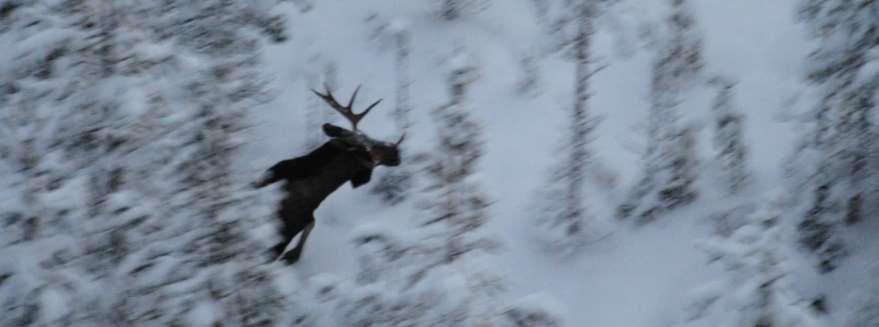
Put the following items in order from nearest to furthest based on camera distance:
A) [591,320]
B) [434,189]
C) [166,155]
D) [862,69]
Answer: [166,155]
[434,189]
[862,69]
[591,320]

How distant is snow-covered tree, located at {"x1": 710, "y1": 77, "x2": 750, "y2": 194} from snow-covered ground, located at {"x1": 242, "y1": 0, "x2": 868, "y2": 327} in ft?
0.37

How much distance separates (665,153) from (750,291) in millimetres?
2279

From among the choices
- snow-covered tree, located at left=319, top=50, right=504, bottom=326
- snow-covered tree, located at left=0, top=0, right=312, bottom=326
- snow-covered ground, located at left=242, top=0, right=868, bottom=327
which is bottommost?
snow-covered ground, located at left=242, top=0, right=868, bottom=327

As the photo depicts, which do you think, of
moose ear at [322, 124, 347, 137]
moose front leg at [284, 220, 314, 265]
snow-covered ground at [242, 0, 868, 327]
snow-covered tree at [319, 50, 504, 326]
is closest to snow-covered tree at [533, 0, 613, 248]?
snow-covered ground at [242, 0, 868, 327]

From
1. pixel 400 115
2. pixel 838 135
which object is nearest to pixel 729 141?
pixel 838 135

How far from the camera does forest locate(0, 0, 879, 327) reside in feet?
10.0

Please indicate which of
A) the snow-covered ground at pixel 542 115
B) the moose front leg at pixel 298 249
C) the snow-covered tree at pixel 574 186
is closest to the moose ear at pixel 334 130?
the snow-covered ground at pixel 542 115

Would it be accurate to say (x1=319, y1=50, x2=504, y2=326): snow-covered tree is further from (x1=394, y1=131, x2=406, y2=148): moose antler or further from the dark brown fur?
(x1=394, y1=131, x2=406, y2=148): moose antler

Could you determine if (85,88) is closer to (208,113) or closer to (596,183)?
(208,113)

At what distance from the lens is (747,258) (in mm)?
3334

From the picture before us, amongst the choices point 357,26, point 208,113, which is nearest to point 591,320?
point 208,113

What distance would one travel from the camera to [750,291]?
10.6 feet

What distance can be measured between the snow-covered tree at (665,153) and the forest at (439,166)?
0.02 m

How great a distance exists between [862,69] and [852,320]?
1416 mm
